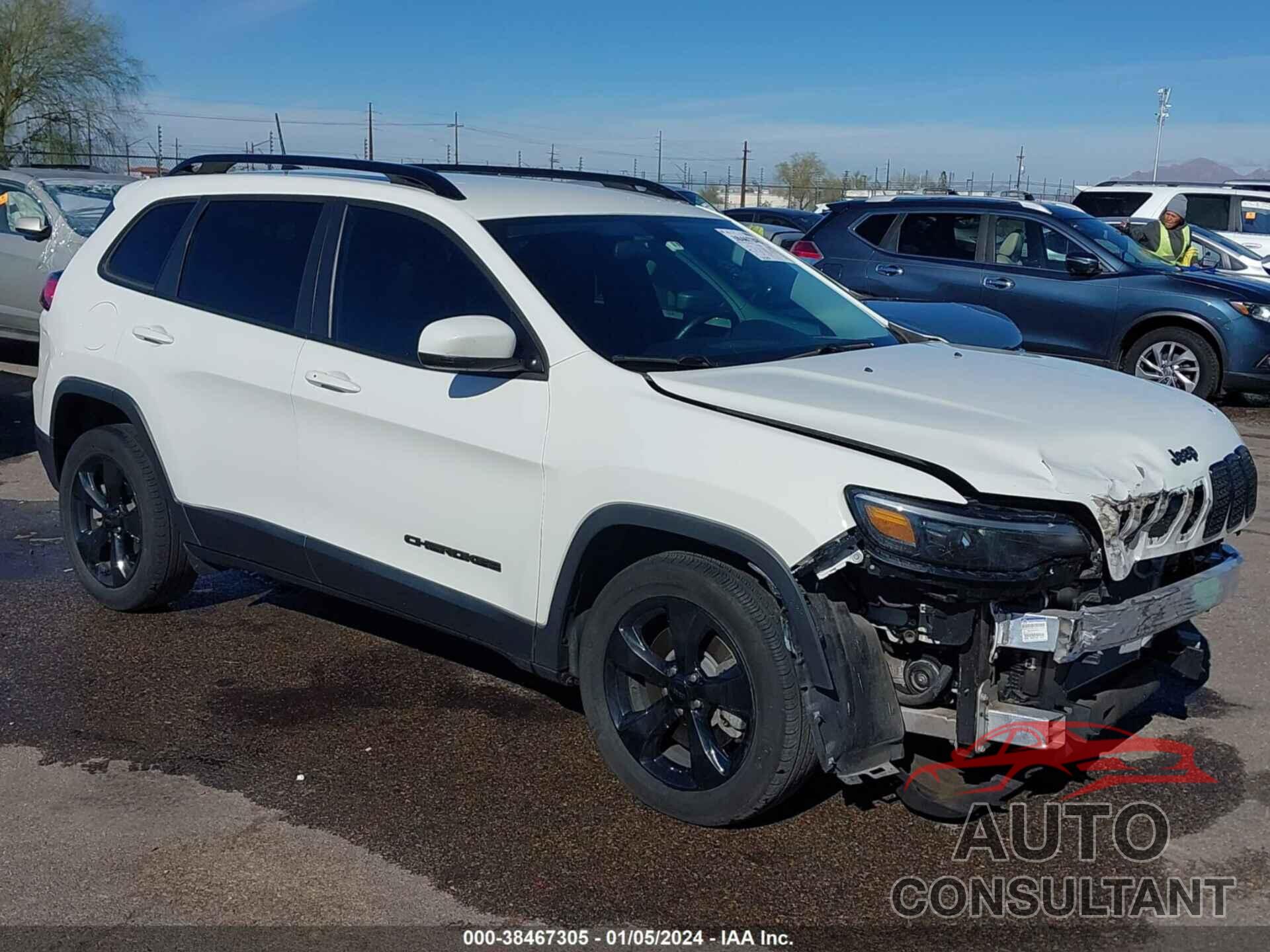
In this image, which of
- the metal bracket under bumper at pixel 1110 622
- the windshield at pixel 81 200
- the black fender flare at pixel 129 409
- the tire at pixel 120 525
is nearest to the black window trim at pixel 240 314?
the black fender flare at pixel 129 409

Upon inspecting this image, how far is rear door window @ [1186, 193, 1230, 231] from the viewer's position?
1919 cm

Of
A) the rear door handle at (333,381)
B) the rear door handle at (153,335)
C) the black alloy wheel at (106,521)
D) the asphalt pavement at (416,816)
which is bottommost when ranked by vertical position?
the asphalt pavement at (416,816)

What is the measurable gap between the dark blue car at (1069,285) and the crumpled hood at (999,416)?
7683 mm

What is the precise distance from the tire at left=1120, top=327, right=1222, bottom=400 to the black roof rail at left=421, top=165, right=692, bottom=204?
735cm

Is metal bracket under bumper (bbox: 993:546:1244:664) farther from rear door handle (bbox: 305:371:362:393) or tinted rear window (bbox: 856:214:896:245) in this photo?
tinted rear window (bbox: 856:214:896:245)

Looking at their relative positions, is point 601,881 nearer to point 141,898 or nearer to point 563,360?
point 141,898

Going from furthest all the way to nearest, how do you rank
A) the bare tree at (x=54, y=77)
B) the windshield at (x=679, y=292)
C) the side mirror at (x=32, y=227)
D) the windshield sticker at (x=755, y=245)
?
the bare tree at (x=54, y=77)
the side mirror at (x=32, y=227)
the windshield sticker at (x=755, y=245)
the windshield at (x=679, y=292)

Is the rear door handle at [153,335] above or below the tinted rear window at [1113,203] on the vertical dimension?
below

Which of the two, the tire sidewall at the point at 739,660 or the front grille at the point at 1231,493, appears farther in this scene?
the front grille at the point at 1231,493

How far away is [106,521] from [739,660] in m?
3.27

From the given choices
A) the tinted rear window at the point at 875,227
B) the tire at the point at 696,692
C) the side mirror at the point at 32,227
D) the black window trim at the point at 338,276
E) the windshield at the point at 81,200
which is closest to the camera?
the tire at the point at 696,692

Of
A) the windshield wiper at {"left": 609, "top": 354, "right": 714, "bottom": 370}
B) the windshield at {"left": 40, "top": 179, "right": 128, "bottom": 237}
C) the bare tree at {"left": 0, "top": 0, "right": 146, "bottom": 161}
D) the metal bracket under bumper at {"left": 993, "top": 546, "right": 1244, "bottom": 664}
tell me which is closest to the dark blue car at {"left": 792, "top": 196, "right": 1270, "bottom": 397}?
the windshield at {"left": 40, "top": 179, "right": 128, "bottom": 237}

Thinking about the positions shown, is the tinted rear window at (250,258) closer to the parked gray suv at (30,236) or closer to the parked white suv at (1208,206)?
the parked gray suv at (30,236)

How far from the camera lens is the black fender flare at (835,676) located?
3.45 m
